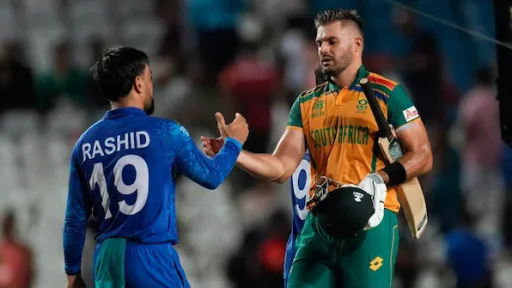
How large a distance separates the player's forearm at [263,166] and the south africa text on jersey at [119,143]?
665 mm

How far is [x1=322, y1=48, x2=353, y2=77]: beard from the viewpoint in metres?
6.25

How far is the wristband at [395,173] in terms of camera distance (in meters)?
6.01

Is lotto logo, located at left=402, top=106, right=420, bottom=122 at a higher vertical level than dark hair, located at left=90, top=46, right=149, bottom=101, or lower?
lower

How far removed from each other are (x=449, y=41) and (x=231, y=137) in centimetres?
759

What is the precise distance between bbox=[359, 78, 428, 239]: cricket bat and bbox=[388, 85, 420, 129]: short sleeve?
1.9 inches

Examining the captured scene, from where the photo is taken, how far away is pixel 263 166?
6289 millimetres

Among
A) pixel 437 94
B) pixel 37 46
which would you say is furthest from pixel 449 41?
pixel 37 46

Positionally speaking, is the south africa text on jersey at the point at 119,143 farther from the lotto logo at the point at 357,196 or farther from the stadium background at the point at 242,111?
the stadium background at the point at 242,111

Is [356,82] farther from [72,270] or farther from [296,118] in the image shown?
[72,270]

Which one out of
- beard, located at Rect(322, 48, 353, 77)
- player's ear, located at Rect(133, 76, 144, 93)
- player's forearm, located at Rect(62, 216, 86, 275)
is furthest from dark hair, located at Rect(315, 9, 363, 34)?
player's forearm, located at Rect(62, 216, 86, 275)

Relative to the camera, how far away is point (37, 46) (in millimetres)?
13336

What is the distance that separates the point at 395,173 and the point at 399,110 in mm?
332

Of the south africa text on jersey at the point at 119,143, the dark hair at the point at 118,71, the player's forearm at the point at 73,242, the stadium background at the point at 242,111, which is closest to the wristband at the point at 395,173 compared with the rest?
the south africa text on jersey at the point at 119,143

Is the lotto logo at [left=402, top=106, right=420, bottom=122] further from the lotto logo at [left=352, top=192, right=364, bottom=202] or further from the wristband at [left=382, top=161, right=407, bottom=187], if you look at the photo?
the lotto logo at [left=352, top=192, right=364, bottom=202]
